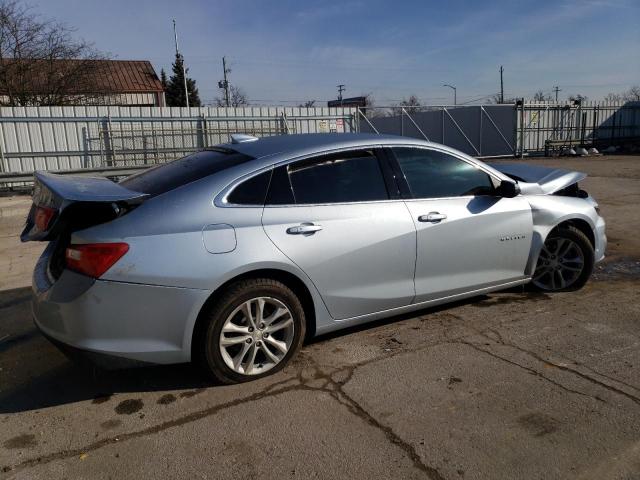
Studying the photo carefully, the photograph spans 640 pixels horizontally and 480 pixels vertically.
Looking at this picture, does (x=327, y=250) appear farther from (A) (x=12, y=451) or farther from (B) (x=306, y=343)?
(A) (x=12, y=451)

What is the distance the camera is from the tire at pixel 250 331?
10.3 feet

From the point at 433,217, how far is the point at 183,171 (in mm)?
1888

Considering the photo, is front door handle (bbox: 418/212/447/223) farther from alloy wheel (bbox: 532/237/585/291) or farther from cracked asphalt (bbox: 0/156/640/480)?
alloy wheel (bbox: 532/237/585/291)

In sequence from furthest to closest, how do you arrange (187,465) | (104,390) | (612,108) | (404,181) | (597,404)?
(612,108) → (404,181) → (104,390) → (597,404) → (187,465)

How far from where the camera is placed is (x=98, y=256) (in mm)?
2863

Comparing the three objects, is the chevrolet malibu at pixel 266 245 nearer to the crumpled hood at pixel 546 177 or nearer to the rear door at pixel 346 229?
the rear door at pixel 346 229

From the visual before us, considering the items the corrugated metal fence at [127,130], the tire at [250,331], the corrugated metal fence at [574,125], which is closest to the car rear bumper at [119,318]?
the tire at [250,331]

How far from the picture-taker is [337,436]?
275 centimetres

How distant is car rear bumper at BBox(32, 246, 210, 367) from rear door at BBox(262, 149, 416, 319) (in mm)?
742

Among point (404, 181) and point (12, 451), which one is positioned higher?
point (404, 181)

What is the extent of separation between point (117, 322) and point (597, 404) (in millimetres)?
2829

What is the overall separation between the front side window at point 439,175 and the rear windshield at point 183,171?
1280mm

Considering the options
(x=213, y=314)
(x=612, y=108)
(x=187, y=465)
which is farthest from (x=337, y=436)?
(x=612, y=108)

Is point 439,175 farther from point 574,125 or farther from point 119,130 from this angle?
point 574,125
